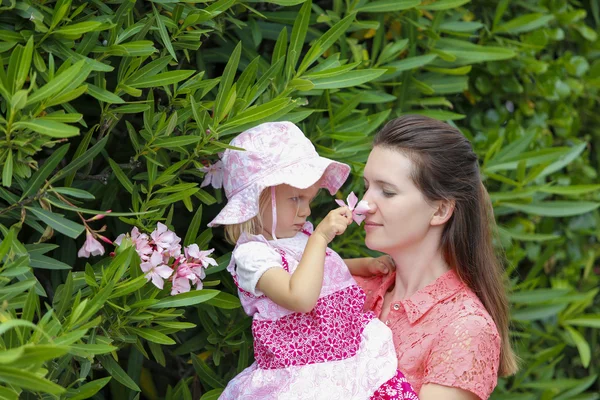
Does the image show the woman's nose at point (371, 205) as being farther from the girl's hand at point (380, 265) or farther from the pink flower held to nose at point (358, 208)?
the girl's hand at point (380, 265)

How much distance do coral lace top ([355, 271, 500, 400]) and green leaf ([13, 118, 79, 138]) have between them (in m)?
1.05

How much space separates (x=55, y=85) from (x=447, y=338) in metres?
1.14

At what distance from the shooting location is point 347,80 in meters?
2.43

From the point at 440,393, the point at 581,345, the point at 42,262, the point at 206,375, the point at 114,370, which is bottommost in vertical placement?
the point at 581,345

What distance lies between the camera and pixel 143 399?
10.2 ft

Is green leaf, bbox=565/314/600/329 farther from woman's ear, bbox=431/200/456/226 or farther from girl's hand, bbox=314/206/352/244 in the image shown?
girl's hand, bbox=314/206/352/244

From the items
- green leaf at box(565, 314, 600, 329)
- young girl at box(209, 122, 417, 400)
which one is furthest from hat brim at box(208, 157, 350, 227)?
green leaf at box(565, 314, 600, 329)

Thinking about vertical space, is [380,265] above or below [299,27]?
below

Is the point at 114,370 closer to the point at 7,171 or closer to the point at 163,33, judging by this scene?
the point at 7,171

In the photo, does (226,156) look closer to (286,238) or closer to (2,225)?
(286,238)

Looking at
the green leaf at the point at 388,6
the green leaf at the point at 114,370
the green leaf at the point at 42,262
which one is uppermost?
the green leaf at the point at 388,6

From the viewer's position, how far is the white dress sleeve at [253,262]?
6.91ft

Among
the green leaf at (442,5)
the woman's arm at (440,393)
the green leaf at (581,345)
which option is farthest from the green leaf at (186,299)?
the green leaf at (581,345)

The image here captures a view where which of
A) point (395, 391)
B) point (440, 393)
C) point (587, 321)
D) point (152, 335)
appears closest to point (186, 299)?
point (152, 335)
